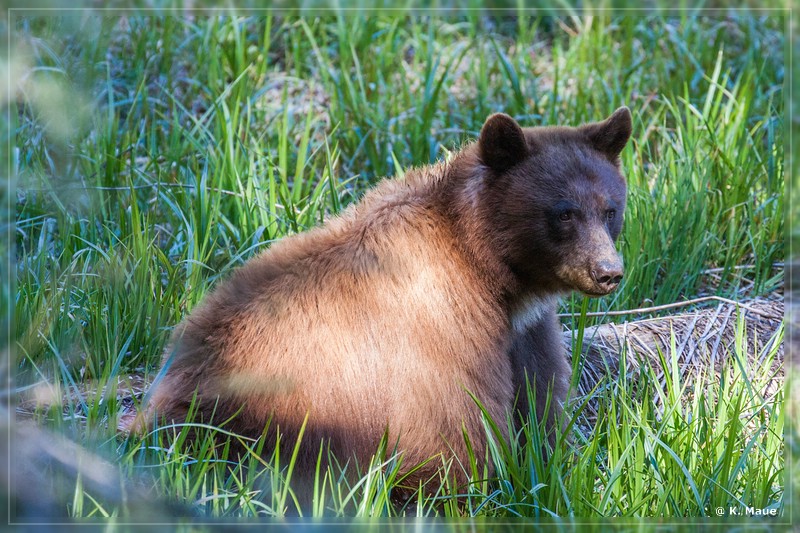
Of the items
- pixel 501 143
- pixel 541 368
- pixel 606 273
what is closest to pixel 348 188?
pixel 501 143

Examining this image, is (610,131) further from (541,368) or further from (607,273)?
(541,368)

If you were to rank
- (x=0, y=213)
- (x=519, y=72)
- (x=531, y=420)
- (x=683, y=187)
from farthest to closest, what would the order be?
(x=519, y=72) → (x=683, y=187) → (x=531, y=420) → (x=0, y=213)

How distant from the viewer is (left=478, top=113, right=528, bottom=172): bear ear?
349cm

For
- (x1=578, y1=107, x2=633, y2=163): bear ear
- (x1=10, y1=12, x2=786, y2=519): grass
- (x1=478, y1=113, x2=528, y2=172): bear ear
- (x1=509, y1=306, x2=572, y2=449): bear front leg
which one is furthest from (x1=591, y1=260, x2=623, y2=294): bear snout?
(x1=578, y1=107, x2=633, y2=163): bear ear

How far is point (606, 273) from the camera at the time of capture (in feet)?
11.0

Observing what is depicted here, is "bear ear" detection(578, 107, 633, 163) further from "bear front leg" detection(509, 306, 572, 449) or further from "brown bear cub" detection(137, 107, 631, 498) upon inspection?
"bear front leg" detection(509, 306, 572, 449)

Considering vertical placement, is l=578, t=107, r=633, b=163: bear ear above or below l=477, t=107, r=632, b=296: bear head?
above

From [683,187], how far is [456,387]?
228cm

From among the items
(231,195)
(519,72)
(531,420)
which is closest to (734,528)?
(531,420)

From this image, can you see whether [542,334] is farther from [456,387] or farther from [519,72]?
[519,72]

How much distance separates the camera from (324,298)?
3.39 m

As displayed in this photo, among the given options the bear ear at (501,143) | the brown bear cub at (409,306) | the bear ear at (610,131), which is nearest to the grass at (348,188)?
the brown bear cub at (409,306)

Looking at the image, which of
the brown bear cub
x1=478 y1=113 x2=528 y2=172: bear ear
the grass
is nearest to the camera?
the grass

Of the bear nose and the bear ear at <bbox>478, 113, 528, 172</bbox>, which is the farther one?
the bear ear at <bbox>478, 113, 528, 172</bbox>
